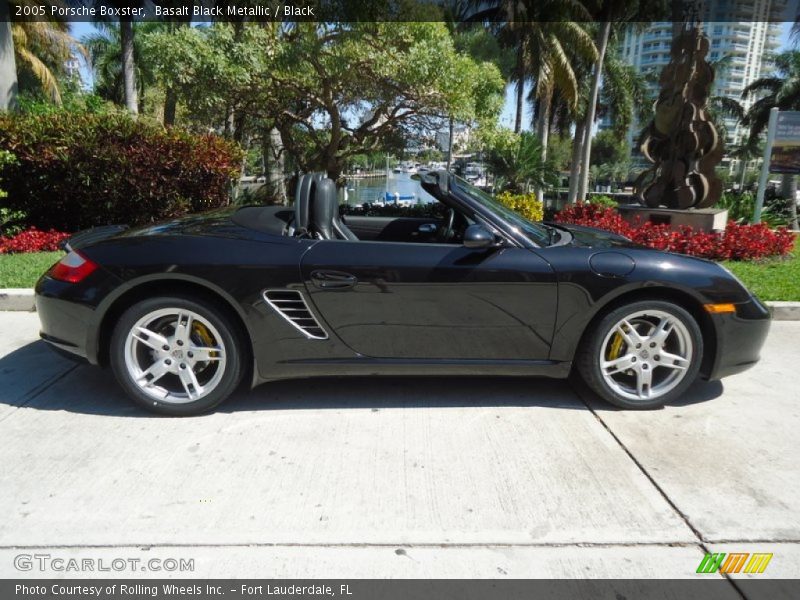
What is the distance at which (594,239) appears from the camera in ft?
12.1

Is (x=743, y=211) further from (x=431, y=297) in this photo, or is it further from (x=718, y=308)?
(x=431, y=297)

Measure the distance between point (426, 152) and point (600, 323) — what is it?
11708 mm

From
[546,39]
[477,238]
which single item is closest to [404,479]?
[477,238]

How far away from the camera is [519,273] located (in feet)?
10.4

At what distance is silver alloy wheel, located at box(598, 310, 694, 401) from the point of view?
328 cm

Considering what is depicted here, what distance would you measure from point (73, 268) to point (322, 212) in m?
1.39

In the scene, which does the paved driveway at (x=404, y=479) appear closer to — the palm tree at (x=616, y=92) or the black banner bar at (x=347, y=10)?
the black banner bar at (x=347, y=10)

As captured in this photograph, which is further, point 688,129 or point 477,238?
point 688,129

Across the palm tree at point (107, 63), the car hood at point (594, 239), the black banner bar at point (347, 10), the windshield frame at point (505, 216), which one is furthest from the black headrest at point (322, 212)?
the palm tree at point (107, 63)

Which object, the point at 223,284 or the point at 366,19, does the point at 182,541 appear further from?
the point at 366,19

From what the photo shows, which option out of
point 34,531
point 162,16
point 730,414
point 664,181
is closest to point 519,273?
point 730,414

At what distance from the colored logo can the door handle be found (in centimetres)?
198
